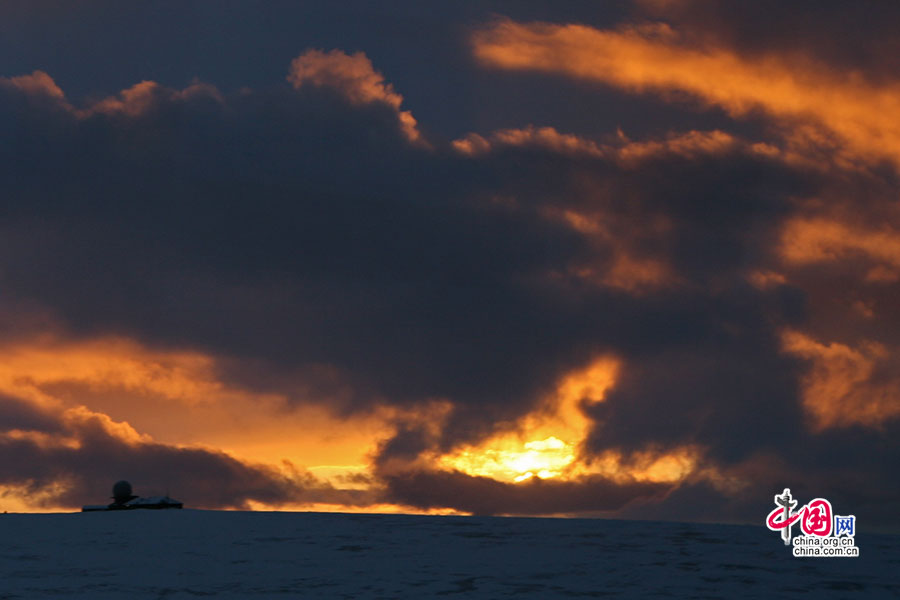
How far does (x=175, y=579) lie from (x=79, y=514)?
76.7 ft

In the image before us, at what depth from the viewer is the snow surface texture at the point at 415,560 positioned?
95.5 feet

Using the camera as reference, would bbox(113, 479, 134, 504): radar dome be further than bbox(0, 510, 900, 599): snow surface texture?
Yes

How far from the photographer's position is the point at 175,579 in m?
30.8

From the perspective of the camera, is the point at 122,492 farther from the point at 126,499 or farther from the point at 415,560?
the point at 415,560

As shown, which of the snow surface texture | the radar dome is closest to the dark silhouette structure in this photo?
the radar dome

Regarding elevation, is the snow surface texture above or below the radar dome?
below

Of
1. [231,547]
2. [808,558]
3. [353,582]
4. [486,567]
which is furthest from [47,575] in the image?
[808,558]

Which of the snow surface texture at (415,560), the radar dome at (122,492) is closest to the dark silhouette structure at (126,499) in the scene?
the radar dome at (122,492)

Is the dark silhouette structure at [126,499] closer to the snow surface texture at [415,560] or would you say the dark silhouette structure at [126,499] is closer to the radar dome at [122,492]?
the radar dome at [122,492]

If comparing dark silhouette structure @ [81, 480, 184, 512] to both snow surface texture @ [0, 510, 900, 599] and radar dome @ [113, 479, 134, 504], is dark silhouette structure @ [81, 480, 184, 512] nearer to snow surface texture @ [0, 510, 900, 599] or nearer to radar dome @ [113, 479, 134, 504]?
radar dome @ [113, 479, 134, 504]

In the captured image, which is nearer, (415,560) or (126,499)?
(415,560)

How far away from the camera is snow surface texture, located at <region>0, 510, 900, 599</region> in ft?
95.5

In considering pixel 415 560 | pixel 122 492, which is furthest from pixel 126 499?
pixel 415 560

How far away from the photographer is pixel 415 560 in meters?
34.4
